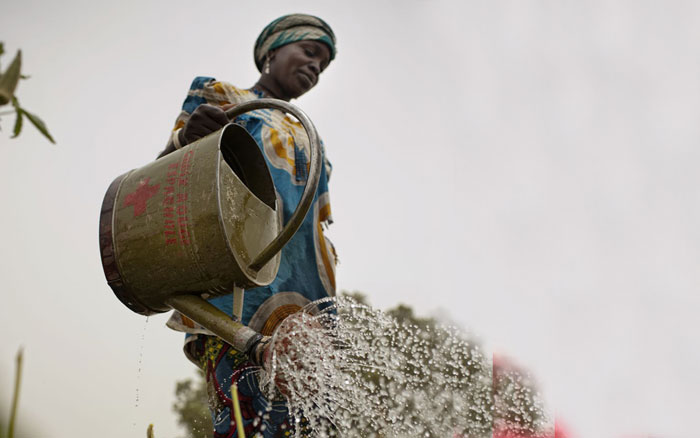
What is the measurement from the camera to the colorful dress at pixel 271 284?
3.93 feet

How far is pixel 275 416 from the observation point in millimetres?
1214

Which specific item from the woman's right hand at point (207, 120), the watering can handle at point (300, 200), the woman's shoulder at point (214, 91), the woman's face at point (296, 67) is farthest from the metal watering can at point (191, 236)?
the woman's face at point (296, 67)

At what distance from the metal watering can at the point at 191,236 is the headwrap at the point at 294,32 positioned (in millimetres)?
606

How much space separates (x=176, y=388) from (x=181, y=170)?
6.91 m

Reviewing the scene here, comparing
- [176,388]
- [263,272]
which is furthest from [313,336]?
[176,388]

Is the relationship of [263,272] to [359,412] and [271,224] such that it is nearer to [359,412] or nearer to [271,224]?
[271,224]

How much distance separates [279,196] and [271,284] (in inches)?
8.6

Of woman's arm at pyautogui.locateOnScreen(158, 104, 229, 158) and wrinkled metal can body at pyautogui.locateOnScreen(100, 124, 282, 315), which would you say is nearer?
wrinkled metal can body at pyautogui.locateOnScreen(100, 124, 282, 315)

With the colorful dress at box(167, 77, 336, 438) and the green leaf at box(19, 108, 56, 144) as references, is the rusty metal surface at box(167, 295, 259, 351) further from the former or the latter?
the green leaf at box(19, 108, 56, 144)

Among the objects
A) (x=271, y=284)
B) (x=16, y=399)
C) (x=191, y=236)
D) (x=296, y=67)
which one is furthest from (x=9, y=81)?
(x=296, y=67)

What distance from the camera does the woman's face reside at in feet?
5.24

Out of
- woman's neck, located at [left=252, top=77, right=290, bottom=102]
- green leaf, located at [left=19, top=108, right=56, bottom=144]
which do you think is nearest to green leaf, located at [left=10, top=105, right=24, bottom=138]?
green leaf, located at [left=19, top=108, right=56, bottom=144]

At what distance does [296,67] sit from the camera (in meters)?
1.60

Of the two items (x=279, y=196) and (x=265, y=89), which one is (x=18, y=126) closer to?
(x=279, y=196)
